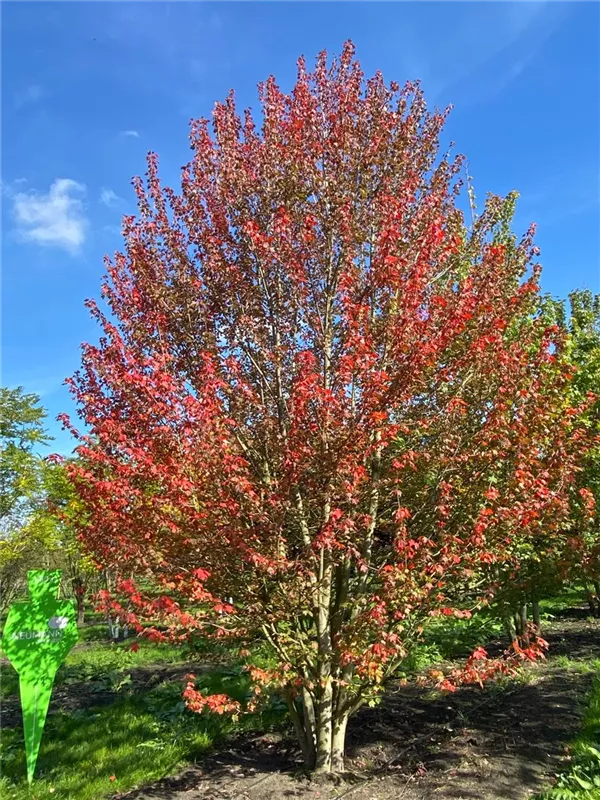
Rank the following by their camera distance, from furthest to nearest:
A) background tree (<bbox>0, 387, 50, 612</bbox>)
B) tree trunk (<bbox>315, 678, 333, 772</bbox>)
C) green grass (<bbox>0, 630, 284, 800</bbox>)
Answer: background tree (<bbox>0, 387, 50, 612</bbox>)
green grass (<bbox>0, 630, 284, 800</bbox>)
tree trunk (<bbox>315, 678, 333, 772</bbox>)

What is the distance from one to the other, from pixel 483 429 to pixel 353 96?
4037 millimetres

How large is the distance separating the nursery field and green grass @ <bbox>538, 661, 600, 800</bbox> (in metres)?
0.02

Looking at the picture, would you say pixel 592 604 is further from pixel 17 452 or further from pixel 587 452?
pixel 17 452

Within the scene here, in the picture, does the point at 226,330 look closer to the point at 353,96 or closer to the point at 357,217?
the point at 357,217

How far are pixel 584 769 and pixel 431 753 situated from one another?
1600 mm

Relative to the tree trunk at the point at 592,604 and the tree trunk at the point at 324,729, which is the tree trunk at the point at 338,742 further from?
the tree trunk at the point at 592,604

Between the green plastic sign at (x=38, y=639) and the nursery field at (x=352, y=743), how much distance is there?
2.52ft

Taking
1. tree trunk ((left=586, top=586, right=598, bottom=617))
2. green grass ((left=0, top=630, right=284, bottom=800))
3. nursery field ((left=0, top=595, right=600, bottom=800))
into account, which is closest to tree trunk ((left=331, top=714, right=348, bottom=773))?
nursery field ((left=0, top=595, right=600, bottom=800))

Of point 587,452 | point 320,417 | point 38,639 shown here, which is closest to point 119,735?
point 38,639

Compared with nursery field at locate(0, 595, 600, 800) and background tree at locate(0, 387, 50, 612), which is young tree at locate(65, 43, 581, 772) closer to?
nursery field at locate(0, 595, 600, 800)

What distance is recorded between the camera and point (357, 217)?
5785mm

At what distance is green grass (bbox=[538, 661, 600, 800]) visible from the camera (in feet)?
12.5

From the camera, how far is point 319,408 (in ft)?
14.5

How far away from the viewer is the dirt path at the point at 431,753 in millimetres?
4633
